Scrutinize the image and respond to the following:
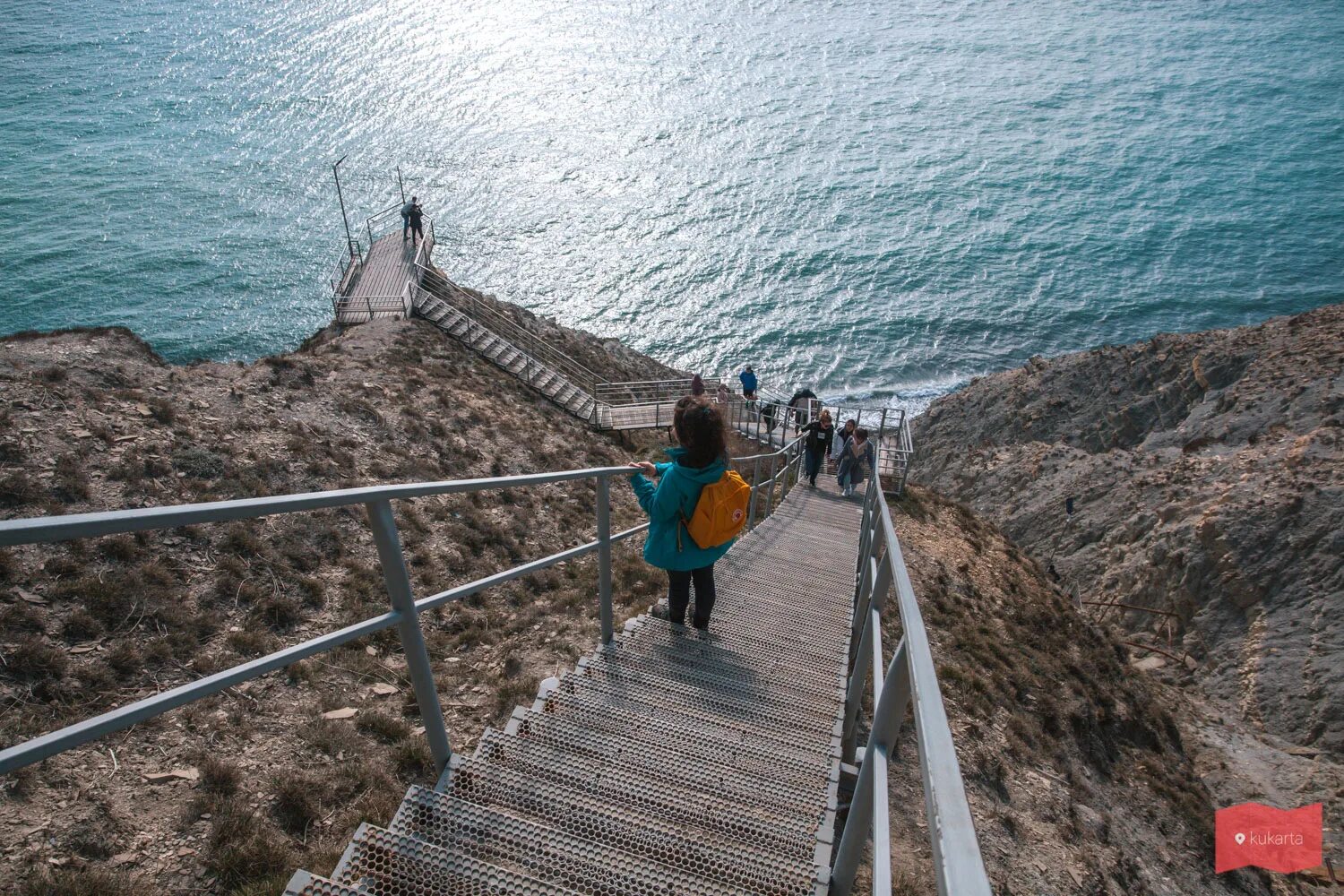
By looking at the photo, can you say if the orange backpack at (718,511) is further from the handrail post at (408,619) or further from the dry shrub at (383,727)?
the dry shrub at (383,727)

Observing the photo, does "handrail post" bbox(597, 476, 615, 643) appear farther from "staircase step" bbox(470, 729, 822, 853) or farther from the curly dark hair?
"staircase step" bbox(470, 729, 822, 853)

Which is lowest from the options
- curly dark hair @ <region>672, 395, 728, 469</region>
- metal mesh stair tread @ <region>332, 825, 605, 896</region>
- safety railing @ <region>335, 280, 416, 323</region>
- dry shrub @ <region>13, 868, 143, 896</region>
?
dry shrub @ <region>13, 868, 143, 896</region>

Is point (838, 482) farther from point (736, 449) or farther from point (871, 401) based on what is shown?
point (871, 401)

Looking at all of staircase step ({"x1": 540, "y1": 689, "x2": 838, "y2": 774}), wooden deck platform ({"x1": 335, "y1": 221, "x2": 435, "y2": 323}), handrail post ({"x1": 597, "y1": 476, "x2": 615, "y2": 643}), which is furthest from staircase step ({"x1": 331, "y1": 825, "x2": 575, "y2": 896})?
wooden deck platform ({"x1": 335, "y1": 221, "x2": 435, "y2": 323})

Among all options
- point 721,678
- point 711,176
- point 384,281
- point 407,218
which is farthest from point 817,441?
point 711,176

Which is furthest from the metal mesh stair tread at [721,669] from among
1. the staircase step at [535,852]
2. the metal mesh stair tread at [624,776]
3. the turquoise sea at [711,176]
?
the turquoise sea at [711,176]

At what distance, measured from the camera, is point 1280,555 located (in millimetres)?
14461

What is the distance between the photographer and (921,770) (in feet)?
7.36

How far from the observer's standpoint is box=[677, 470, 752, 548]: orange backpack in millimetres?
4738

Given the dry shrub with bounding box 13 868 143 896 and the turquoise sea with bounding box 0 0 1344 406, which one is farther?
the turquoise sea with bounding box 0 0 1344 406

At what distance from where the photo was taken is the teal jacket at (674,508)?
468 centimetres

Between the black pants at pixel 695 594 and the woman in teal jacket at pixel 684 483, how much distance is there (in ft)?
0.39

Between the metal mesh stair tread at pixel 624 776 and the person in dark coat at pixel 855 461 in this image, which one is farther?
the person in dark coat at pixel 855 461

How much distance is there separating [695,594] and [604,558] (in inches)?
32.4
